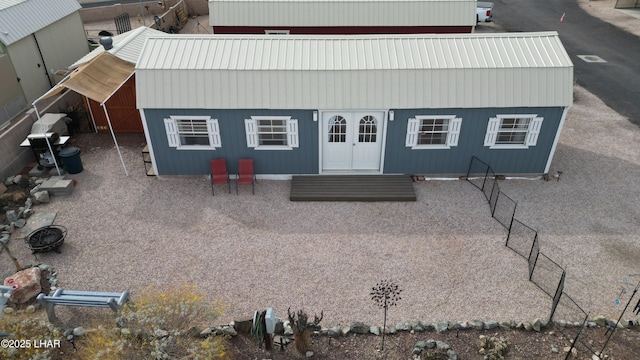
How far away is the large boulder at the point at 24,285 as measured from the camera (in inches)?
373

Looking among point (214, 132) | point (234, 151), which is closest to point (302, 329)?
point (234, 151)

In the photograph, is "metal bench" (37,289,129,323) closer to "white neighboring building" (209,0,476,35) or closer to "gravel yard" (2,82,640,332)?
"gravel yard" (2,82,640,332)

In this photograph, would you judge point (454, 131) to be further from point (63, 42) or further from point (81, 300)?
point (63, 42)

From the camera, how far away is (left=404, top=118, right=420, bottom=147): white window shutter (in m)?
12.8

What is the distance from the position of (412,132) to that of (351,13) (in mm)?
8462

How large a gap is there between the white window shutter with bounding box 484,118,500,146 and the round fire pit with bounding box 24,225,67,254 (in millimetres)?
12374

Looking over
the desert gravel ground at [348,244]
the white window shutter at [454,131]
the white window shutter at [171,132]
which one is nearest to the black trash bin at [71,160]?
the desert gravel ground at [348,244]

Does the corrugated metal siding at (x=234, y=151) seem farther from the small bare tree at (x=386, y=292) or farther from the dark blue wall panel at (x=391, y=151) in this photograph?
the small bare tree at (x=386, y=292)

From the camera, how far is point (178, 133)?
516 inches

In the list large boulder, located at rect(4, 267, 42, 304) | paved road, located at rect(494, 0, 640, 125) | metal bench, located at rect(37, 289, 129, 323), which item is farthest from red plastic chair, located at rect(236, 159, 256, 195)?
paved road, located at rect(494, 0, 640, 125)

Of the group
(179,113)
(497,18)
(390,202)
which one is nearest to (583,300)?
(390,202)

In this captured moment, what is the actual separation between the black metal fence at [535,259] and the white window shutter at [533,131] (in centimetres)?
144

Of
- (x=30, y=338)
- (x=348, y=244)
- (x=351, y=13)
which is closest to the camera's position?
(x=30, y=338)

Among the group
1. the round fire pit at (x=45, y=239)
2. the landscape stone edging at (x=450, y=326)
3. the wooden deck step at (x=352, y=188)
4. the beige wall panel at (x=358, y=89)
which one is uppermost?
the beige wall panel at (x=358, y=89)
